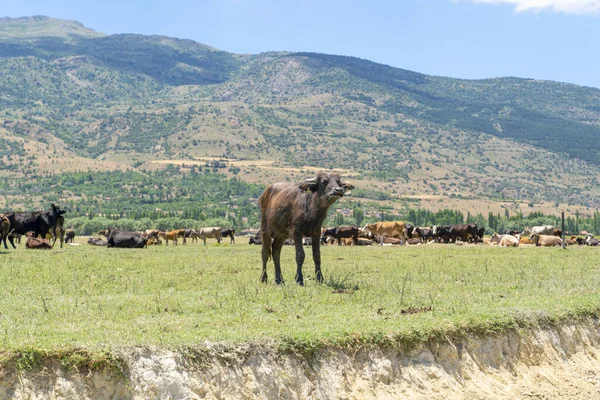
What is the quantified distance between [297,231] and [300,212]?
48 centimetres

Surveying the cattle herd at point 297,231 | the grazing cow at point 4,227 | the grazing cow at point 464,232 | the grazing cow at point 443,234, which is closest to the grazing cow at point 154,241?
the cattle herd at point 297,231

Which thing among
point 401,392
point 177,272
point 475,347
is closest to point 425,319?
point 475,347

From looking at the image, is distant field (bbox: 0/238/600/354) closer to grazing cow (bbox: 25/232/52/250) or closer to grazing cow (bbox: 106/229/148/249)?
grazing cow (bbox: 25/232/52/250)

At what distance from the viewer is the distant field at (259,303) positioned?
11.8m

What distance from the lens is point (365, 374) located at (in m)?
11.9

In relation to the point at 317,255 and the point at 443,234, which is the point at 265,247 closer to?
the point at 317,255

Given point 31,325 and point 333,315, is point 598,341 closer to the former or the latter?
point 333,315

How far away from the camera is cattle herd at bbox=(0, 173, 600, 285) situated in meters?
18.1

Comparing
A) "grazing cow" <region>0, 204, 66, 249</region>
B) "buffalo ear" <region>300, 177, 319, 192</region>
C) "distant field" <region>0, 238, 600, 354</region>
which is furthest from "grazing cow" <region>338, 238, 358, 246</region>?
"buffalo ear" <region>300, 177, 319, 192</region>

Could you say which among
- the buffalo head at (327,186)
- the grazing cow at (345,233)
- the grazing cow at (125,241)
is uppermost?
the buffalo head at (327,186)

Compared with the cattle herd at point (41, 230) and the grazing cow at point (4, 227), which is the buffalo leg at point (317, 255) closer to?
the cattle herd at point (41, 230)

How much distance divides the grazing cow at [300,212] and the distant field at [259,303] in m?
0.83

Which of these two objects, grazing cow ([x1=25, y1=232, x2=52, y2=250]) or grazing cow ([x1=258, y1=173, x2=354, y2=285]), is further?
grazing cow ([x1=25, y1=232, x2=52, y2=250])

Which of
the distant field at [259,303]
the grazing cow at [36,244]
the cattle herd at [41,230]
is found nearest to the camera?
the distant field at [259,303]
